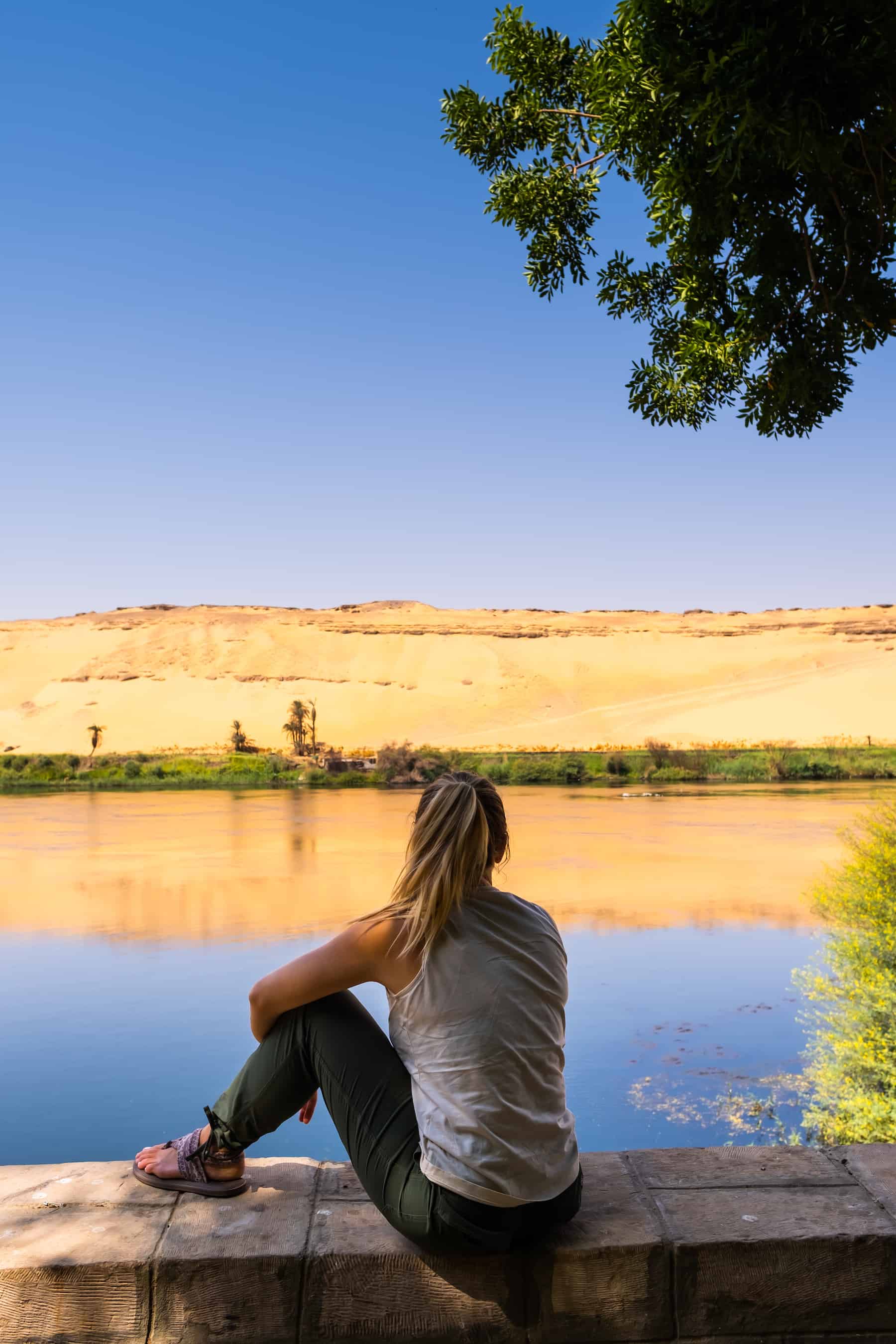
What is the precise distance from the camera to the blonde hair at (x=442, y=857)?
142cm

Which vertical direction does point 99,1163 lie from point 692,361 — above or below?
below

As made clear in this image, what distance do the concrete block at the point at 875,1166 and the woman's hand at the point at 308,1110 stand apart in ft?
2.99

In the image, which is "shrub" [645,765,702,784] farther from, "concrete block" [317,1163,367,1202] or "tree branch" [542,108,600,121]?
"concrete block" [317,1163,367,1202]

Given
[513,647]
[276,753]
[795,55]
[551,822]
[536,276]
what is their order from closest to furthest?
[795,55], [536,276], [551,822], [276,753], [513,647]

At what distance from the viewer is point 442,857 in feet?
4.74

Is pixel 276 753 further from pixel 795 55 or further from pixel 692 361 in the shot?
pixel 795 55

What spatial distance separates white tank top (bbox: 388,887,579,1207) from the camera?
139 cm

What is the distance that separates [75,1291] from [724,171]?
8.51 feet

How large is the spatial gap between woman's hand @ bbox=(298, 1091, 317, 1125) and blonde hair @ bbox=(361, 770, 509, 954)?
37cm

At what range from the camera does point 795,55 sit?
224 cm

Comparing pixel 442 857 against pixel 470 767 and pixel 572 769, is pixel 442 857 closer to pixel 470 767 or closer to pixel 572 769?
pixel 470 767

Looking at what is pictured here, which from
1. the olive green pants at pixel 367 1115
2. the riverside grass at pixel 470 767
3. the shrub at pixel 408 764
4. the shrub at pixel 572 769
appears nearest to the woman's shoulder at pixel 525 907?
the olive green pants at pixel 367 1115

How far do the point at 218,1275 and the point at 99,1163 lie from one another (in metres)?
0.49

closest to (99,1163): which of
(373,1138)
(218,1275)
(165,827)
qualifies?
(218,1275)
